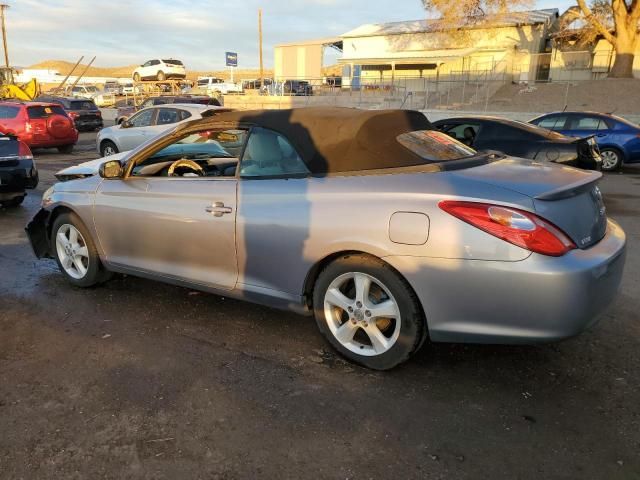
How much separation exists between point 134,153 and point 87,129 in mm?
22861

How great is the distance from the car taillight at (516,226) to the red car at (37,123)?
1557 centimetres

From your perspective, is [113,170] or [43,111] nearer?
[113,170]

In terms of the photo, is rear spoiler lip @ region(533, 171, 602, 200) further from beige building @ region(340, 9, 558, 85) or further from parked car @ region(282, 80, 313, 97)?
parked car @ region(282, 80, 313, 97)

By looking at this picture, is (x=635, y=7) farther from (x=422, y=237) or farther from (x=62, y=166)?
(x=422, y=237)

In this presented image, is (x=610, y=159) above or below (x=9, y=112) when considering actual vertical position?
below

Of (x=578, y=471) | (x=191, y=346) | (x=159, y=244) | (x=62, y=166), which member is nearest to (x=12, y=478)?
(x=191, y=346)

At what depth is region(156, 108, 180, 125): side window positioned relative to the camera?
12.9m

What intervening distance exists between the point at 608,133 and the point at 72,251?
12.1 m

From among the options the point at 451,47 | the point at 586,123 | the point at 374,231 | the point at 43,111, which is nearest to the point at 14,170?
the point at 374,231

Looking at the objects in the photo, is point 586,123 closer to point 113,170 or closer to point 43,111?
point 113,170

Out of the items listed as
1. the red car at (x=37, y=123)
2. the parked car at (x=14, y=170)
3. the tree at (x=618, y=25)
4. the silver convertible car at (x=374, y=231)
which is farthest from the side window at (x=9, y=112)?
the tree at (x=618, y=25)

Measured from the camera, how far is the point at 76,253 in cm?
469

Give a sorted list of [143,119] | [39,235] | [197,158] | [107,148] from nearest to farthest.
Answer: [39,235]
[197,158]
[143,119]
[107,148]

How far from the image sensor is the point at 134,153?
4379 millimetres
